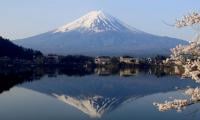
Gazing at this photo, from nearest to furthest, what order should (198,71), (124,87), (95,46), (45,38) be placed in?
(198,71)
(124,87)
(95,46)
(45,38)

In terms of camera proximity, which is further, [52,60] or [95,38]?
[95,38]

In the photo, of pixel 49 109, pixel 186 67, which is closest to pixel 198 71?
pixel 186 67

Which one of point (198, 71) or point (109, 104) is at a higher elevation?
point (198, 71)

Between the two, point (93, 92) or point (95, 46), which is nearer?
point (93, 92)

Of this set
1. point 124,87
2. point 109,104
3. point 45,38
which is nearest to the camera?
point 109,104

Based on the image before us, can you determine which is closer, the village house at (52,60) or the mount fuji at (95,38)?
the village house at (52,60)

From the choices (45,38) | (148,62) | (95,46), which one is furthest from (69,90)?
(45,38)

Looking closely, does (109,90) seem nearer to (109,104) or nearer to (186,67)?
(109,104)

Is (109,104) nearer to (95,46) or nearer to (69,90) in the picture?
(69,90)

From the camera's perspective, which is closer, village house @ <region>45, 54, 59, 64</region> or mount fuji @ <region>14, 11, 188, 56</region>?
village house @ <region>45, 54, 59, 64</region>
